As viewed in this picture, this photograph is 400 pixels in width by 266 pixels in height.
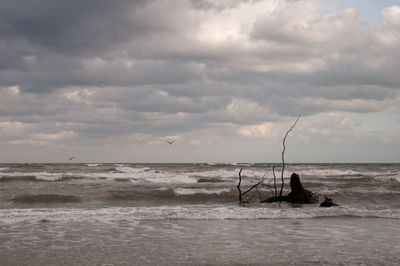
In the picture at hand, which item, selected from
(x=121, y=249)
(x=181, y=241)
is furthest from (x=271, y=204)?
(x=121, y=249)

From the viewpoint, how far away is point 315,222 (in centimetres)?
1125

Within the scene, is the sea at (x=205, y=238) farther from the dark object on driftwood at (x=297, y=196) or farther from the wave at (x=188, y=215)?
the dark object on driftwood at (x=297, y=196)

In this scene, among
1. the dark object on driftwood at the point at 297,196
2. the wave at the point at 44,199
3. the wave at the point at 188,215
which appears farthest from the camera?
the wave at the point at 44,199

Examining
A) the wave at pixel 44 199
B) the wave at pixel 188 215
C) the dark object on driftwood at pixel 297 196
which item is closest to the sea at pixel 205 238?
the wave at pixel 188 215

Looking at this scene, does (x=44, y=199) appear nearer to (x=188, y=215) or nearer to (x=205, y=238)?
(x=188, y=215)

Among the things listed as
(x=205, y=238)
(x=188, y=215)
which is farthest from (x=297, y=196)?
(x=205, y=238)

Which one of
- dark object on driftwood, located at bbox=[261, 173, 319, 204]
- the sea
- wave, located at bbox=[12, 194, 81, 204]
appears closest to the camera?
the sea

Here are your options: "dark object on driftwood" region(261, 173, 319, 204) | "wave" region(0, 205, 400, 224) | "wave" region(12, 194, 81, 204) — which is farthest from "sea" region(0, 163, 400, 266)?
"wave" region(12, 194, 81, 204)

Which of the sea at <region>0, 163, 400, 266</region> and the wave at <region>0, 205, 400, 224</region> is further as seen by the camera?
the wave at <region>0, 205, 400, 224</region>

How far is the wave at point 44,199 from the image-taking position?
16.9 meters

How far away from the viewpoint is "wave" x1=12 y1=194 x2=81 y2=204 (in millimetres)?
16891

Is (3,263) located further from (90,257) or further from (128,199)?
(128,199)

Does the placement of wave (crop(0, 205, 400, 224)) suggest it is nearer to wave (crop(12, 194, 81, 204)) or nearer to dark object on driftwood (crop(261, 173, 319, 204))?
dark object on driftwood (crop(261, 173, 319, 204))

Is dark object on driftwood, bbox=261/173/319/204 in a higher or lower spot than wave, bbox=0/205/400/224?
higher
